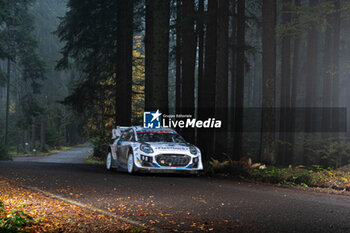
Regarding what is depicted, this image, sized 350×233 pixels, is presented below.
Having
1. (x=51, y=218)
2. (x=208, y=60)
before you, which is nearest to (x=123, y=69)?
(x=208, y=60)

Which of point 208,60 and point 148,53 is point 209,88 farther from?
point 148,53

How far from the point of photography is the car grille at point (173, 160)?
15852 mm

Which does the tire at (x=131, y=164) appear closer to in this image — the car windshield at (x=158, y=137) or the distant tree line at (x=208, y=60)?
the car windshield at (x=158, y=137)

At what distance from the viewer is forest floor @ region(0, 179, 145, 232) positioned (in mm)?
6872

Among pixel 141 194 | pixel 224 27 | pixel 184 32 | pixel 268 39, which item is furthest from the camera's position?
pixel 184 32

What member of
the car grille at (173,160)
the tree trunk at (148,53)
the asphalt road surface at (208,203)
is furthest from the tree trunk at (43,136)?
the asphalt road surface at (208,203)

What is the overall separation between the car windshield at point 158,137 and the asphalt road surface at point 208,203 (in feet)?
10.0

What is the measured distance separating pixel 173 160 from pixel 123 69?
14832 mm

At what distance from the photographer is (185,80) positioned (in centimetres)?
2298

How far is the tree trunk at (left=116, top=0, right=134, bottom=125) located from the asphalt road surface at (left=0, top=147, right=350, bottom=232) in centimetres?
1486

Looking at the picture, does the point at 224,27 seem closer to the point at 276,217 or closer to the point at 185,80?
the point at 185,80

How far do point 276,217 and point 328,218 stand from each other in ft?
2.88

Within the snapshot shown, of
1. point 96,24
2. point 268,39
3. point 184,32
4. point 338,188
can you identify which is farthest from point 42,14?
point 338,188

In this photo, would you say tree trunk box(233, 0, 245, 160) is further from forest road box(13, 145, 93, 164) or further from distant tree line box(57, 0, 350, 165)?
forest road box(13, 145, 93, 164)
